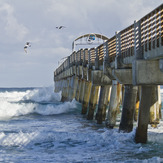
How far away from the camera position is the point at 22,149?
11711mm

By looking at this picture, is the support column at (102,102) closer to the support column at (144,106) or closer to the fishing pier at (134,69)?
the fishing pier at (134,69)

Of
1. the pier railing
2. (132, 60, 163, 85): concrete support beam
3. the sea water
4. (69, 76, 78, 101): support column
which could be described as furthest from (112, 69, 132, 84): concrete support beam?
(69, 76, 78, 101): support column

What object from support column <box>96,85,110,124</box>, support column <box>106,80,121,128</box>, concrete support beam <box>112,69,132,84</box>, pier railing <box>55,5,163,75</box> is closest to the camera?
pier railing <box>55,5,163,75</box>

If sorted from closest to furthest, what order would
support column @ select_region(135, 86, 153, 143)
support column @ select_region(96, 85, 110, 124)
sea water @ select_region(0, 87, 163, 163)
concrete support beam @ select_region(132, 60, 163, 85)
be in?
1. sea water @ select_region(0, 87, 163, 163)
2. concrete support beam @ select_region(132, 60, 163, 85)
3. support column @ select_region(135, 86, 153, 143)
4. support column @ select_region(96, 85, 110, 124)

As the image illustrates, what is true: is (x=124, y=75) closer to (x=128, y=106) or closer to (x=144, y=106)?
(x=128, y=106)

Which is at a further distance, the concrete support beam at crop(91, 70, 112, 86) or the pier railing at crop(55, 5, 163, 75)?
the concrete support beam at crop(91, 70, 112, 86)

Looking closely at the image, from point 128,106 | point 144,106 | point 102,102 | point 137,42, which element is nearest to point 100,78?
point 102,102

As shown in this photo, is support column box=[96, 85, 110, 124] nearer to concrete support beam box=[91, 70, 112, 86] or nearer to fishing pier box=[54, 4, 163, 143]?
fishing pier box=[54, 4, 163, 143]

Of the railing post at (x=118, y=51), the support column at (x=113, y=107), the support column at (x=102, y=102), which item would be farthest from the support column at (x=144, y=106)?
the support column at (x=102, y=102)

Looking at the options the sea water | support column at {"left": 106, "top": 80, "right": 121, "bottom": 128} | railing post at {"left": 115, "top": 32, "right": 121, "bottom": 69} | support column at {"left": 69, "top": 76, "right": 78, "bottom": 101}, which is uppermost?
railing post at {"left": 115, "top": 32, "right": 121, "bottom": 69}

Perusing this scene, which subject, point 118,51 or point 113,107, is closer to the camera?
point 118,51

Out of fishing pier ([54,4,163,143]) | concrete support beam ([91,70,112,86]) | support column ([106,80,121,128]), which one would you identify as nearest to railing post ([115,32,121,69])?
fishing pier ([54,4,163,143])

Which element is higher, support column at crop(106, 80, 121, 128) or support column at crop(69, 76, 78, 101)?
support column at crop(69, 76, 78, 101)

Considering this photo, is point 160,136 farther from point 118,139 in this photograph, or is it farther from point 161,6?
point 161,6
